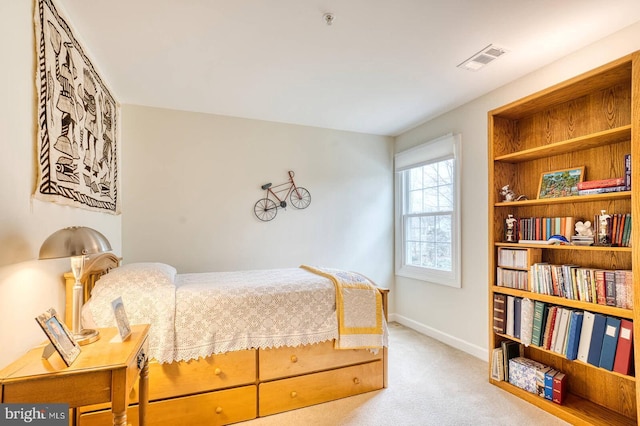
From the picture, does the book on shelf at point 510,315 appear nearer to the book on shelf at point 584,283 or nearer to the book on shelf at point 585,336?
the book on shelf at point 584,283

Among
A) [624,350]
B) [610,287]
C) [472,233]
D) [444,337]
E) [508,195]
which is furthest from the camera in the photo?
[444,337]

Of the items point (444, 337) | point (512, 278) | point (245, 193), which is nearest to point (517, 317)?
point (512, 278)

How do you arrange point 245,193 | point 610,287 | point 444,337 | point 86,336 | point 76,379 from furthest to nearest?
1. point 245,193
2. point 444,337
3. point 610,287
4. point 86,336
5. point 76,379

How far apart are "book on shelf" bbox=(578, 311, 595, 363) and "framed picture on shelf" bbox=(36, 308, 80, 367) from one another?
2.74 metres

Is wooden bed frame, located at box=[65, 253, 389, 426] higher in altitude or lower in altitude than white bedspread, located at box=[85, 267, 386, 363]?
lower

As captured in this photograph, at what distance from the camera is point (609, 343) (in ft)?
6.39

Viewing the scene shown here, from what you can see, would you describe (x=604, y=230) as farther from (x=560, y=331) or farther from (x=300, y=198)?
(x=300, y=198)

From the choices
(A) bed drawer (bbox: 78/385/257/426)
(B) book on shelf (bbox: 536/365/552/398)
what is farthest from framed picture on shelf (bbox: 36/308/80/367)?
(B) book on shelf (bbox: 536/365/552/398)

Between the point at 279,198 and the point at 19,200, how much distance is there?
8.47 feet

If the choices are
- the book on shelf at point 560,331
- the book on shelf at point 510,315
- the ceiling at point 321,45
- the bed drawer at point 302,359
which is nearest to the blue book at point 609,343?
the book on shelf at point 560,331

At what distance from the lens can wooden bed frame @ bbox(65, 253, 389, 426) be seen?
1.97 meters

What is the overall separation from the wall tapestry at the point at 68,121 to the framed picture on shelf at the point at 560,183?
3.18 meters

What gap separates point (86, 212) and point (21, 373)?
132 cm

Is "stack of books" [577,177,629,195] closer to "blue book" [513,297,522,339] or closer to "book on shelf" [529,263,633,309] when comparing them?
"book on shelf" [529,263,633,309]
